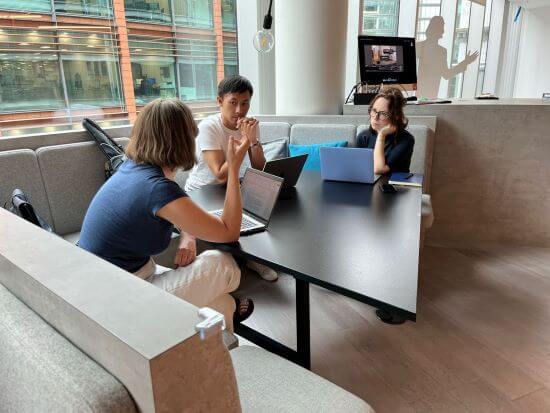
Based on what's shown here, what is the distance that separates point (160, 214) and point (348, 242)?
2.11 ft

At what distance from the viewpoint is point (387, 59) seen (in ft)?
11.2

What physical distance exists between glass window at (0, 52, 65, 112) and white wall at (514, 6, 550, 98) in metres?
7.75

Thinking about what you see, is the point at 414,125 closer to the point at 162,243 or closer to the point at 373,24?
the point at 373,24

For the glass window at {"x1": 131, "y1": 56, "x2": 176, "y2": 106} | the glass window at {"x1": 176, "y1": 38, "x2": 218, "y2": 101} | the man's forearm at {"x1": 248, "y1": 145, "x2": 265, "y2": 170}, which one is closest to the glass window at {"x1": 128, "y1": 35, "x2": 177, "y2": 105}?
the glass window at {"x1": 131, "y1": 56, "x2": 176, "y2": 106}

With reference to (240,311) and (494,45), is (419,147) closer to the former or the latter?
(240,311)

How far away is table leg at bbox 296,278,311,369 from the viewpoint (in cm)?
153

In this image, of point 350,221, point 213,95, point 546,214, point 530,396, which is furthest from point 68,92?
point 546,214

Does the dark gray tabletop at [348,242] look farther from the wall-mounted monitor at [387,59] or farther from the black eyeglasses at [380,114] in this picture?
the wall-mounted monitor at [387,59]

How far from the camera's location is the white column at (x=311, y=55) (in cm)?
326

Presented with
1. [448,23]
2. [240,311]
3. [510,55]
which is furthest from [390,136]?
[510,55]

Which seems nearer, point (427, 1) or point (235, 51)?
point (235, 51)

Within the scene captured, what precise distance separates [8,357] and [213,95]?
365cm

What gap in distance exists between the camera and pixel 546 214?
3178 mm

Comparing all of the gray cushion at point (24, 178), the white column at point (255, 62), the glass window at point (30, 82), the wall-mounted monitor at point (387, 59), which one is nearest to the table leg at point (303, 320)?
the gray cushion at point (24, 178)
